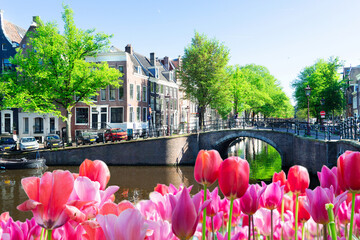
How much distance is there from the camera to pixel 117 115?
85.2 ft

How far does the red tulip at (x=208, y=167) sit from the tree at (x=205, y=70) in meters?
25.7

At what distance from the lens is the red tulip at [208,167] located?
982mm

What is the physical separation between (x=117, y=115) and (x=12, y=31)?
1430 centimetres

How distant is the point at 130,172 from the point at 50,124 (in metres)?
12.7

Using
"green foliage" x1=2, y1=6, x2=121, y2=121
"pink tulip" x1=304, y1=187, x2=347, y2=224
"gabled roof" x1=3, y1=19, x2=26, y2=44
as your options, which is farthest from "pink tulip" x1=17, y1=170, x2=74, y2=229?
"gabled roof" x1=3, y1=19, x2=26, y2=44

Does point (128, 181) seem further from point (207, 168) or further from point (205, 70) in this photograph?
point (205, 70)

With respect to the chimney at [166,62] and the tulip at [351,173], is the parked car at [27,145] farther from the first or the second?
the tulip at [351,173]

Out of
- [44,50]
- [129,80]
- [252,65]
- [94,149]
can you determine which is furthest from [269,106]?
[44,50]

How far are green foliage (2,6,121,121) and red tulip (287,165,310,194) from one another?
20.5 m

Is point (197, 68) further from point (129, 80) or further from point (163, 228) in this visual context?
point (163, 228)

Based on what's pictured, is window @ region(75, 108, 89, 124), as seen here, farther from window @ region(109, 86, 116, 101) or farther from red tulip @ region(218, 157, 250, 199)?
red tulip @ region(218, 157, 250, 199)

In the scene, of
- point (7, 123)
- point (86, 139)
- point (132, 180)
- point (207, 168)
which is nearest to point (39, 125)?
point (7, 123)

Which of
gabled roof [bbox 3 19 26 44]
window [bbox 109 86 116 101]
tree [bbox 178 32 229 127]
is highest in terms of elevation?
gabled roof [bbox 3 19 26 44]

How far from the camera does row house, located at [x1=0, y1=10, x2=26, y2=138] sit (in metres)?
26.5
